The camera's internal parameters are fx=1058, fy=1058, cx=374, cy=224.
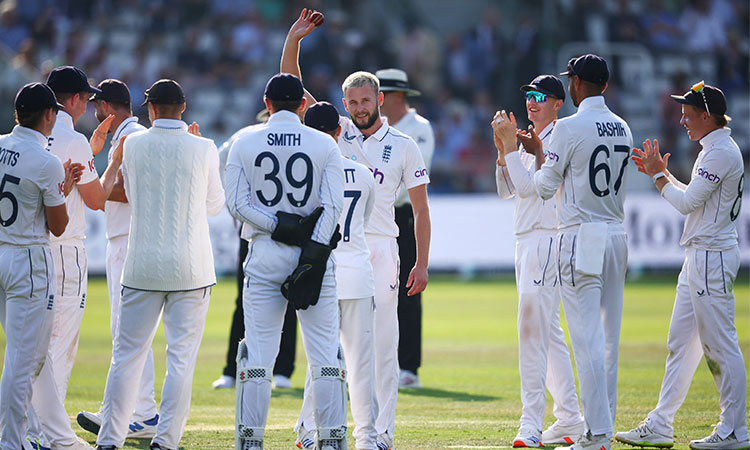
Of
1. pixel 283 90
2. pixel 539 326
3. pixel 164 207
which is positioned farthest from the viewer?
pixel 539 326

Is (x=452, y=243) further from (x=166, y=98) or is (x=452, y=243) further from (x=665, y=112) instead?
(x=166, y=98)

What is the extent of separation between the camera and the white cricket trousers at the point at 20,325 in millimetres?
7273

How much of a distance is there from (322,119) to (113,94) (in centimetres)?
214

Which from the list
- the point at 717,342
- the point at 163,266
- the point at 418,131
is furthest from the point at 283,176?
the point at 418,131

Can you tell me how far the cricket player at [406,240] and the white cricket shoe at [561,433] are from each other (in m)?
3.29

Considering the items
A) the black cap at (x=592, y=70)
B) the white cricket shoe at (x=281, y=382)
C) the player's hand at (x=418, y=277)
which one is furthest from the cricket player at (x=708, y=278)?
the white cricket shoe at (x=281, y=382)

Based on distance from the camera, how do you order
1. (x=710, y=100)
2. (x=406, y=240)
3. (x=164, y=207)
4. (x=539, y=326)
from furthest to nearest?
(x=406, y=240), (x=539, y=326), (x=710, y=100), (x=164, y=207)

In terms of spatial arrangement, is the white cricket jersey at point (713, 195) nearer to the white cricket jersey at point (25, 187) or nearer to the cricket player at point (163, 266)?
the cricket player at point (163, 266)

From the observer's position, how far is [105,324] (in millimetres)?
17906

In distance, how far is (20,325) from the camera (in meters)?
7.32

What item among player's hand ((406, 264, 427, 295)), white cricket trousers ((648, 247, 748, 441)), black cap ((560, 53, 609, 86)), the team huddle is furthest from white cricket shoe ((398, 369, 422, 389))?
black cap ((560, 53, 609, 86))

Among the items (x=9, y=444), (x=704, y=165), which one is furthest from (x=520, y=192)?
(x=9, y=444)

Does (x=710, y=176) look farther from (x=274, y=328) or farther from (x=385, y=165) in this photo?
(x=274, y=328)

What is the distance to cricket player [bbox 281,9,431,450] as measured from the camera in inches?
326
